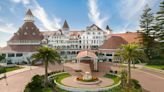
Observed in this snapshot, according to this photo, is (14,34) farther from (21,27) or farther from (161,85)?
(161,85)

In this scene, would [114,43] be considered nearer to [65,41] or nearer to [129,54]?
[65,41]

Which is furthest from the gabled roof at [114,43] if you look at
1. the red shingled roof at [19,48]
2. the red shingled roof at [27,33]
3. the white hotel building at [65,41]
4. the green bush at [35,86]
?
the green bush at [35,86]

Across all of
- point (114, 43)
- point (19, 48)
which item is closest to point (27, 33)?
point (19, 48)

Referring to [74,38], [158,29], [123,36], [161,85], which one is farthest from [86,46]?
[161,85]

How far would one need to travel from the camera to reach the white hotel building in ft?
208

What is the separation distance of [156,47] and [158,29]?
6.51m

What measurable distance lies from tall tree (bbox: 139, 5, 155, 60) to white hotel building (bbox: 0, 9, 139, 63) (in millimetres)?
6767

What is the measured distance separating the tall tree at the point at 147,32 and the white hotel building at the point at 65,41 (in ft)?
22.2

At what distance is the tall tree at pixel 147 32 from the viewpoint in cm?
5966

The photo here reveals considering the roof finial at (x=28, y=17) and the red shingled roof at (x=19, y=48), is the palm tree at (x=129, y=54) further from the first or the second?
the roof finial at (x=28, y=17)

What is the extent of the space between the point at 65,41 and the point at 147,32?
105 ft

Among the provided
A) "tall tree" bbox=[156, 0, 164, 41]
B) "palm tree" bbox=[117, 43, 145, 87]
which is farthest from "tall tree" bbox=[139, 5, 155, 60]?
"palm tree" bbox=[117, 43, 145, 87]

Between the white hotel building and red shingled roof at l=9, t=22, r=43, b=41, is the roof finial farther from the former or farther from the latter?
red shingled roof at l=9, t=22, r=43, b=41

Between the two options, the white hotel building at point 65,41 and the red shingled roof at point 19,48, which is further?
the white hotel building at point 65,41
